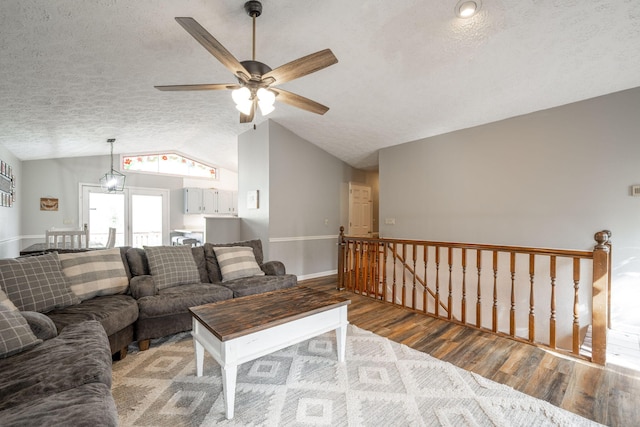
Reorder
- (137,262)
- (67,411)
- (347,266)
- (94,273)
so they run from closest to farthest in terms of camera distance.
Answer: (67,411), (94,273), (137,262), (347,266)

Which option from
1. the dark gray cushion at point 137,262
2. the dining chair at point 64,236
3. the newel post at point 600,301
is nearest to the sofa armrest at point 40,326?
the dark gray cushion at point 137,262

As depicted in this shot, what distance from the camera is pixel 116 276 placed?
2.50 metres

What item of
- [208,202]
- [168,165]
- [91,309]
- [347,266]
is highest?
[168,165]

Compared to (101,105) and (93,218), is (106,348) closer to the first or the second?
(101,105)

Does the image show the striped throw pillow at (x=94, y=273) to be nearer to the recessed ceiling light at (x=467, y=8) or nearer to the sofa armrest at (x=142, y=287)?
the sofa armrest at (x=142, y=287)

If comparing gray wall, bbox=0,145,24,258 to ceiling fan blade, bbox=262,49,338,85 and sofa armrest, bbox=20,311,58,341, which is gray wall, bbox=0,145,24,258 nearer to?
sofa armrest, bbox=20,311,58,341

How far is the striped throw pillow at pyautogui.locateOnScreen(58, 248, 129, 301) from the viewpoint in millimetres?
2279

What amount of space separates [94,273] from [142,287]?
0.42 meters

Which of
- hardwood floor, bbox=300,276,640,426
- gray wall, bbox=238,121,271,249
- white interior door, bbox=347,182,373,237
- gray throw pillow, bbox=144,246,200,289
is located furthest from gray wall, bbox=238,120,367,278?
hardwood floor, bbox=300,276,640,426

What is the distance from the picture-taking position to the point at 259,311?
191 cm

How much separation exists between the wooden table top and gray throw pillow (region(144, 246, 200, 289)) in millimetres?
984

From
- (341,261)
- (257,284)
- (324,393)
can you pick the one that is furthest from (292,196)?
(324,393)

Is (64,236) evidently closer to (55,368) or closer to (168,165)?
(168,165)

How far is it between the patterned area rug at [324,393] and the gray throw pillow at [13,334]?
0.62m
